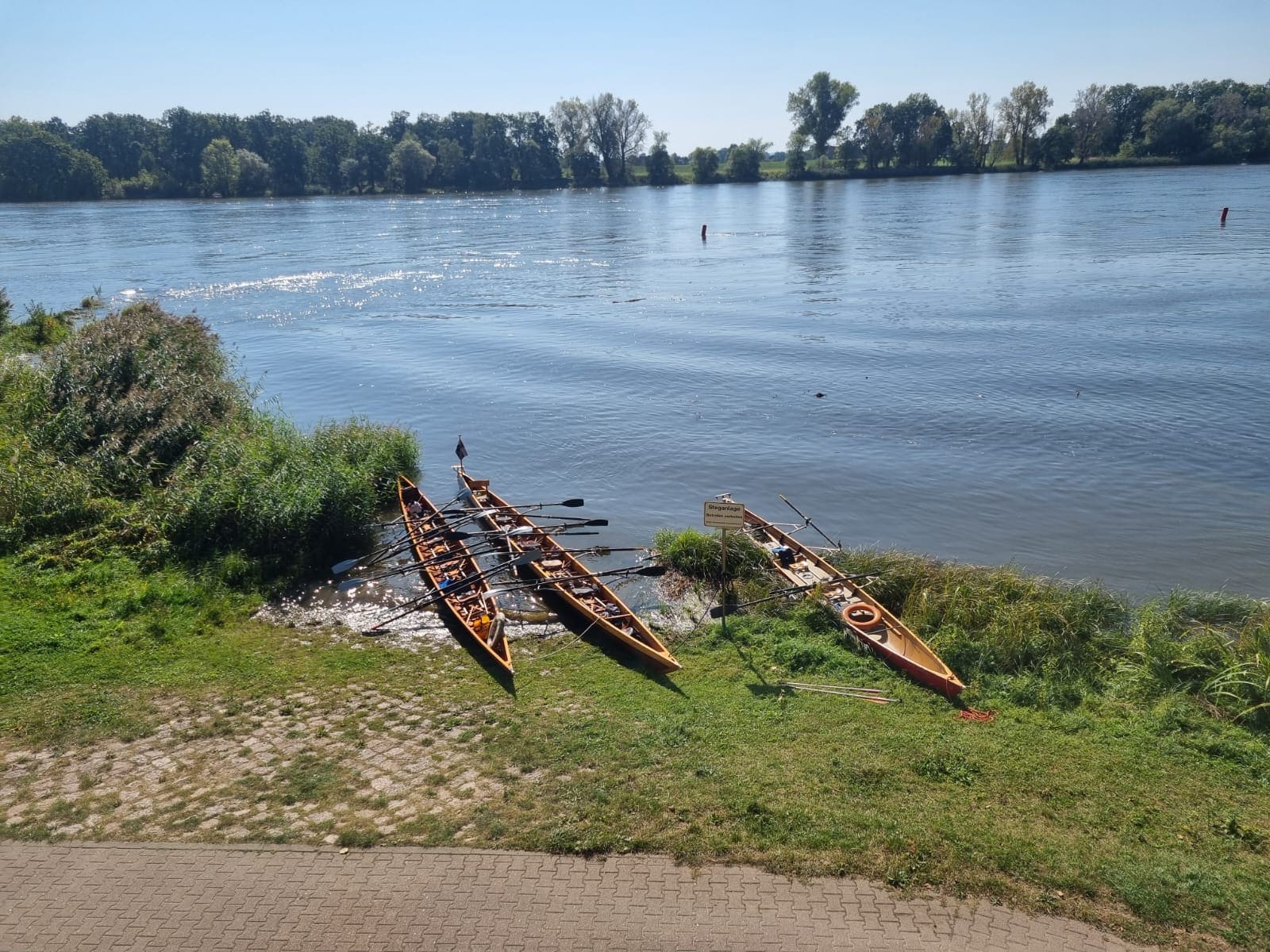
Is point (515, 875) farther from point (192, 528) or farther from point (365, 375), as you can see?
point (365, 375)

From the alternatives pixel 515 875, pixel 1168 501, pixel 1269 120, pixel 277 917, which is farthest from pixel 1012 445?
pixel 1269 120

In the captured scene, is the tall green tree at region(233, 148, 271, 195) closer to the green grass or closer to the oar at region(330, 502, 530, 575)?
the oar at region(330, 502, 530, 575)

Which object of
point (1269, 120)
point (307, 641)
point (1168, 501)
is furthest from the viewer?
point (1269, 120)

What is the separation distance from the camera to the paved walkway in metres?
7.86

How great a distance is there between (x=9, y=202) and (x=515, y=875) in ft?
494

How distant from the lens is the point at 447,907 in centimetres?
827

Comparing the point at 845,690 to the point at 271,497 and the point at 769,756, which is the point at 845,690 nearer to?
the point at 769,756

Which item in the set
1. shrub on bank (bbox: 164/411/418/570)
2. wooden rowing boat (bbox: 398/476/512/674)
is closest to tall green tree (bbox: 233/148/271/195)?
shrub on bank (bbox: 164/411/418/570)

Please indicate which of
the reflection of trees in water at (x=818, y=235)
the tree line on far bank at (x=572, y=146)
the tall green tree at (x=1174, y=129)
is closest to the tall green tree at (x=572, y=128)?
the tree line on far bank at (x=572, y=146)

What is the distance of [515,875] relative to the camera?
867 centimetres

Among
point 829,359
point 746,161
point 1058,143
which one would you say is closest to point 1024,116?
point 1058,143

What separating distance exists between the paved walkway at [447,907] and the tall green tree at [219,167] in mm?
138210

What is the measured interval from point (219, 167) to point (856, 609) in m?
137

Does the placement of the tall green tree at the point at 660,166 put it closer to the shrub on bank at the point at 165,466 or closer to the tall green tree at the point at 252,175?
the tall green tree at the point at 252,175
